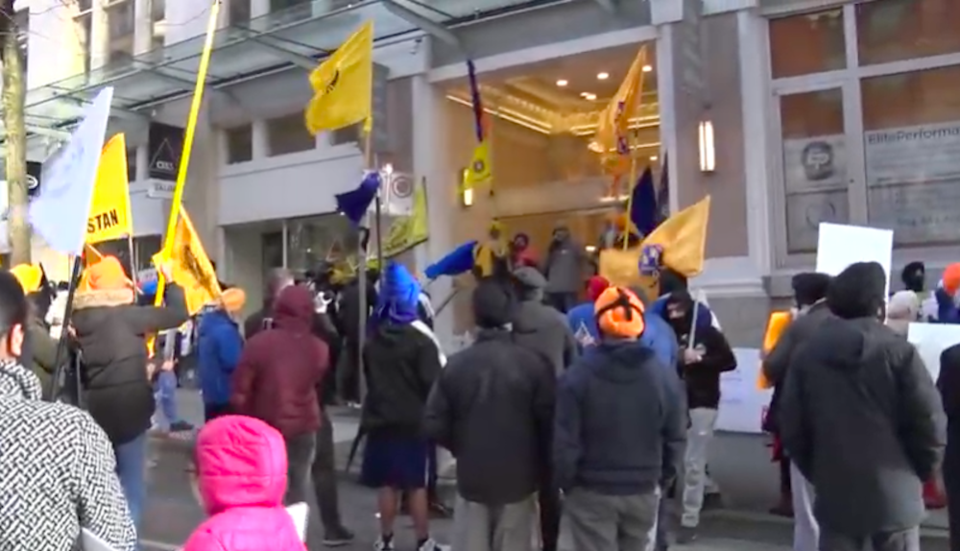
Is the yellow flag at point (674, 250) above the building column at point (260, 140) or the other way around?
the other way around

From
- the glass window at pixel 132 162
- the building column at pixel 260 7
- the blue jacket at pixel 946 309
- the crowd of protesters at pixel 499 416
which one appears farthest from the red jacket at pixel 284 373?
the glass window at pixel 132 162

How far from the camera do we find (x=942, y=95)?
11844 millimetres

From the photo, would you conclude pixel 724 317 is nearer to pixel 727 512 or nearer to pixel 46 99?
pixel 727 512

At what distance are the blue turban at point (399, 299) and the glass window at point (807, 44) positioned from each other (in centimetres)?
760

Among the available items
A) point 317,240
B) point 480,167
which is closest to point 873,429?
point 480,167

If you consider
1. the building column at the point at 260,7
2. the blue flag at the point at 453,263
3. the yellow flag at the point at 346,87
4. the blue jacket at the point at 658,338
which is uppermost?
the building column at the point at 260,7

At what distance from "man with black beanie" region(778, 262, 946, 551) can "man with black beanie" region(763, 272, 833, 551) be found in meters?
0.97

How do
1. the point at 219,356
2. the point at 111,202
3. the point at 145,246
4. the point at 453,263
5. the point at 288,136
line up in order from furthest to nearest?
the point at 145,246
the point at 288,136
the point at 453,263
the point at 219,356
the point at 111,202

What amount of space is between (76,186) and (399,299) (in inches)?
103

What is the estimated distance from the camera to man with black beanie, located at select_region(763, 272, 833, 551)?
592 cm

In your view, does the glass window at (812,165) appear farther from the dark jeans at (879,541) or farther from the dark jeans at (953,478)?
the dark jeans at (879,541)

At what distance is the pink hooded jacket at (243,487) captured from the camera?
99.1 inches

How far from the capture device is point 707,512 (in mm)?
7809

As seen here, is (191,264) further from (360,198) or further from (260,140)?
(260,140)
